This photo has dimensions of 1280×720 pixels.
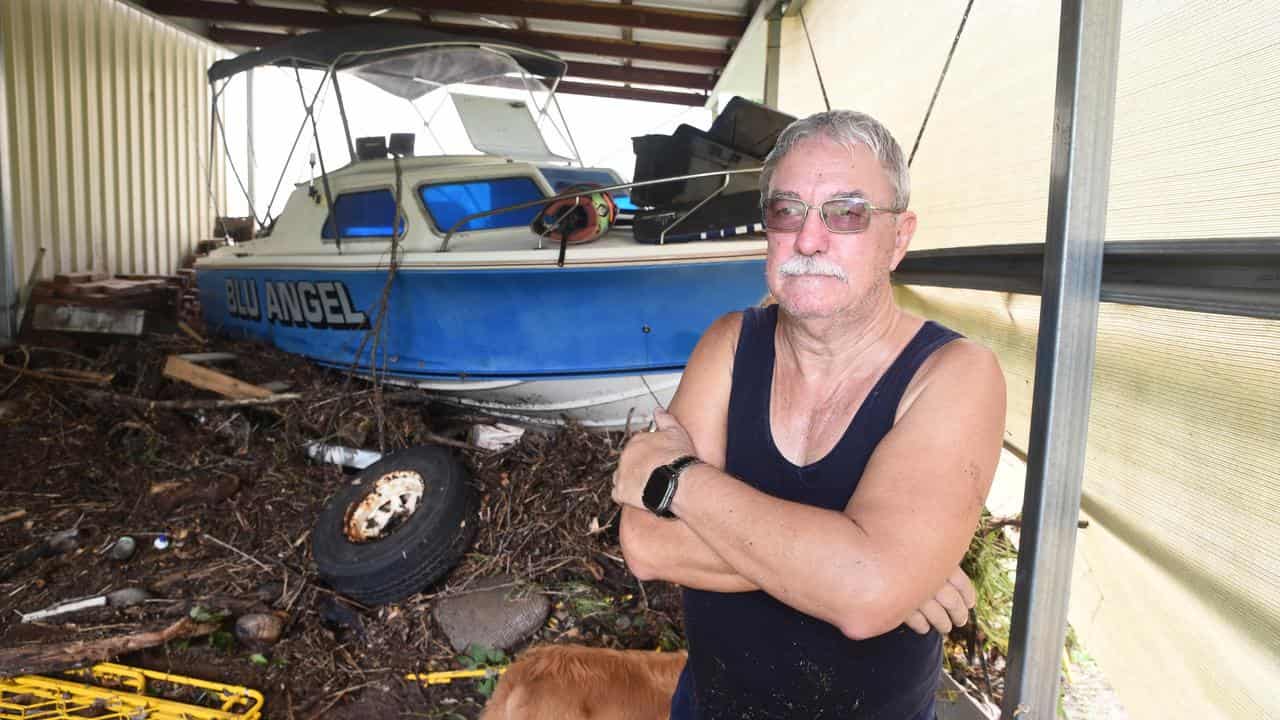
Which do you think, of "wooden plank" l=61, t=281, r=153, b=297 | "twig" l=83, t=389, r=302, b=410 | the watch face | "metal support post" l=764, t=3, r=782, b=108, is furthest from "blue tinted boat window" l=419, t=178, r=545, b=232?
"wooden plank" l=61, t=281, r=153, b=297

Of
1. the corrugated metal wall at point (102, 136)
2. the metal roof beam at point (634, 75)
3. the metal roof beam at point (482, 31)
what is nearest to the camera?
the corrugated metal wall at point (102, 136)

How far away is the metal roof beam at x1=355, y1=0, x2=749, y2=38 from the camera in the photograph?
877 centimetres

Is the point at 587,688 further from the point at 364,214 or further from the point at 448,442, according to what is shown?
the point at 364,214

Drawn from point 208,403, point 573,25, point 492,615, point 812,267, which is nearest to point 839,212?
point 812,267

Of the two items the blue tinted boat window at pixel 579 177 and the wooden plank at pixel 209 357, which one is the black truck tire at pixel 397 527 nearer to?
the wooden plank at pixel 209 357

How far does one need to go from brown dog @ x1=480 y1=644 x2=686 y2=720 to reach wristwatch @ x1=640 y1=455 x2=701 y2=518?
77 centimetres

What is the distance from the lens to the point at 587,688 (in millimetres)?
1886

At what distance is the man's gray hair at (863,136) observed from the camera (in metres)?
1.34

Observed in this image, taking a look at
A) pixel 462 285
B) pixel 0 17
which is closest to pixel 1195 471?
pixel 462 285

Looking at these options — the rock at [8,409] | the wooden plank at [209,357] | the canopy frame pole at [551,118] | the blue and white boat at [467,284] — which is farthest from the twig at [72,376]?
the canopy frame pole at [551,118]

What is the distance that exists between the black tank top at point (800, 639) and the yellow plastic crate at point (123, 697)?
2.12 meters

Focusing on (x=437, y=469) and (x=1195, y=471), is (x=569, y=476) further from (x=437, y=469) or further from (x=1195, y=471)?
(x=1195, y=471)

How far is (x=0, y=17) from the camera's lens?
23.8 feet

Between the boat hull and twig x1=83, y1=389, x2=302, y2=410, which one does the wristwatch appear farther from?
twig x1=83, y1=389, x2=302, y2=410
